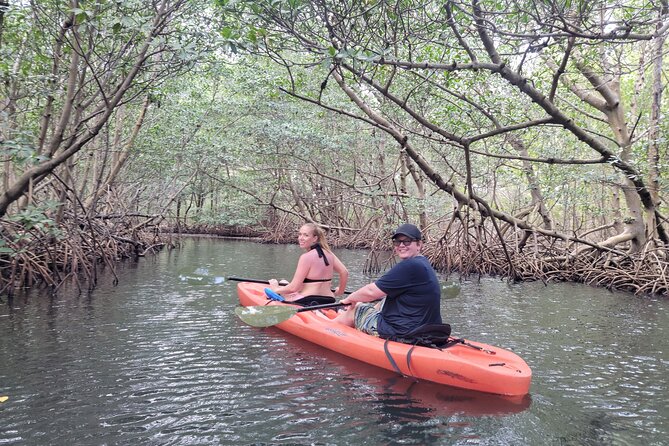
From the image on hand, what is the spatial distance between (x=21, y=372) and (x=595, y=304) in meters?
7.04

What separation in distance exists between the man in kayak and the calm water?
0.44m

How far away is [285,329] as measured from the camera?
517 centimetres

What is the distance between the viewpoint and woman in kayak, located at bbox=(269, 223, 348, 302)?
201 inches

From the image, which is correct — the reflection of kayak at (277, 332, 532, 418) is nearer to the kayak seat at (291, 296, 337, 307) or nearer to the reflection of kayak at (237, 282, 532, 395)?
the reflection of kayak at (237, 282, 532, 395)

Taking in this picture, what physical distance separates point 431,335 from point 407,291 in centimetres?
42

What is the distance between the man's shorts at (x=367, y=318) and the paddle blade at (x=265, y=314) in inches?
23.1

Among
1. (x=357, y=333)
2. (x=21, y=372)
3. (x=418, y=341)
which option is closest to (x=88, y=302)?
(x=21, y=372)

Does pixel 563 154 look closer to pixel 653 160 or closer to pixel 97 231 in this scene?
pixel 653 160

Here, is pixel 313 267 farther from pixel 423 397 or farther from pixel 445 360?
pixel 423 397

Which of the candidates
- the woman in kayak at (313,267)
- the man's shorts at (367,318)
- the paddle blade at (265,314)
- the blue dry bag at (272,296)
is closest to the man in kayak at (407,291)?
the man's shorts at (367,318)

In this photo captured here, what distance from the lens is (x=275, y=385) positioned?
143 inches

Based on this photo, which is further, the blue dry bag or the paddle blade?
the blue dry bag

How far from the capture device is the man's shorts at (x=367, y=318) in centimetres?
436

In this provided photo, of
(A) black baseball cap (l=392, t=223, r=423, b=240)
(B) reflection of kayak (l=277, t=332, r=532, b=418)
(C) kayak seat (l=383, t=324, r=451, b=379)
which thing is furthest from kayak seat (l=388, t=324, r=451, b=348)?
(A) black baseball cap (l=392, t=223, r=423, b=240)
